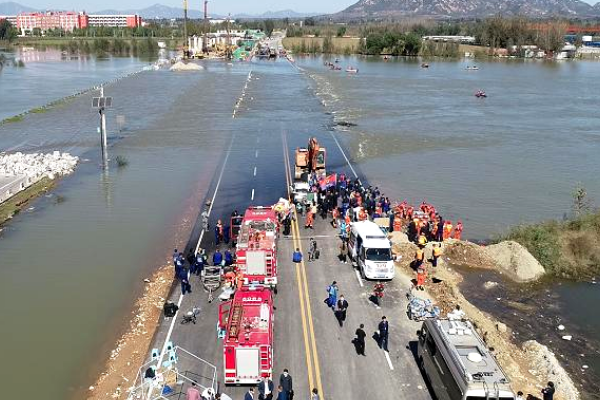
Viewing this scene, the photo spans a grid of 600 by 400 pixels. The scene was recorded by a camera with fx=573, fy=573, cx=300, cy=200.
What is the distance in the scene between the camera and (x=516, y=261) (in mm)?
28203

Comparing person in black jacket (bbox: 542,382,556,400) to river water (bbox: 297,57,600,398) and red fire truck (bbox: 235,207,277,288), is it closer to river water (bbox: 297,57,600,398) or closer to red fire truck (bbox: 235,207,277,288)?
→ river water (bbox: 297,57,600,398)

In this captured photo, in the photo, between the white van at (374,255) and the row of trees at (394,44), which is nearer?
the white van at (374,255)

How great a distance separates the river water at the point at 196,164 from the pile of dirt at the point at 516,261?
189 cm

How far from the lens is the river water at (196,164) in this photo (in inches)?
965

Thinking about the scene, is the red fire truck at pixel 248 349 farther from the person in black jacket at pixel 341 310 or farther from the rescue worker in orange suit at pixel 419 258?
the rescue worker in orange suit at pixel 419 258

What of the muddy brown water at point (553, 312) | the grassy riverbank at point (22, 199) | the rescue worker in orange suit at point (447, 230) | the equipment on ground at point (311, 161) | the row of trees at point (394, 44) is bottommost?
the muddy brown water at point (553, 312)

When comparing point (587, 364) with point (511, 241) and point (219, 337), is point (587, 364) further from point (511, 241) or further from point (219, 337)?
point (219, 337)

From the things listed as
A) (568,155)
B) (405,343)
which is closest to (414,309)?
(405,343)

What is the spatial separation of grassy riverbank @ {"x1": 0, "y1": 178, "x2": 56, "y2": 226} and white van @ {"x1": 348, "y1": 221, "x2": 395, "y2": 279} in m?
21.7

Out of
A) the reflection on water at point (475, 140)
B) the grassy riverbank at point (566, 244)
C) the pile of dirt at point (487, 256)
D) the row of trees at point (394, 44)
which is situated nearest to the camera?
the pile of dirt at point (487, 256)

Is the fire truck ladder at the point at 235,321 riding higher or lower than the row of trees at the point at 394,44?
lower

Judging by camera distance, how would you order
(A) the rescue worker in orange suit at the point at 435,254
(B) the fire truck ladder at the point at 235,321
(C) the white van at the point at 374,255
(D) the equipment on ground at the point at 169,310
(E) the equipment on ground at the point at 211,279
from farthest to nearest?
1. (A) the rescue worker in orange suit at the point at 435,254
2. (C) the white van at the point at 374,255
3. (E) the equipment on ground at the point at 211,279
4. (D) the equipment on ground at the point at 169,310
5. (B) the fire truck ladder at the point at 235,321

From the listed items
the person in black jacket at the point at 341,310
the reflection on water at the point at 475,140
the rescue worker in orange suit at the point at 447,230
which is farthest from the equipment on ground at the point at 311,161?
the person in black jacket at the point at 341,310

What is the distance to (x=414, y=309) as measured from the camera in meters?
22.0
